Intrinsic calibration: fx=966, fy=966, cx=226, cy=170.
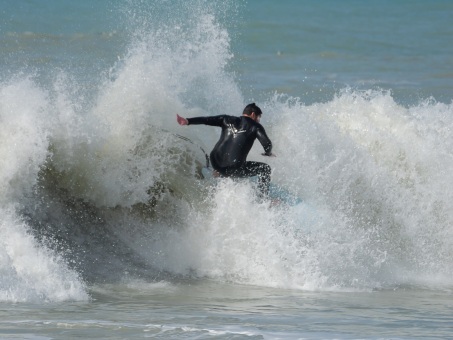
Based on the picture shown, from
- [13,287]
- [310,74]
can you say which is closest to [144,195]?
[13,287]

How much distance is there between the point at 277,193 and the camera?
10.7 meters

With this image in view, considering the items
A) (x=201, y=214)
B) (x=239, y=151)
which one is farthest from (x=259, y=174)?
(x=201, y=214)

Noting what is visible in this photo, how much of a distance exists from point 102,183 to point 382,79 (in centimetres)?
1318

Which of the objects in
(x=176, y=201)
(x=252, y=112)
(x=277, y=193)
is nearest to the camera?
(x=252, y=112)

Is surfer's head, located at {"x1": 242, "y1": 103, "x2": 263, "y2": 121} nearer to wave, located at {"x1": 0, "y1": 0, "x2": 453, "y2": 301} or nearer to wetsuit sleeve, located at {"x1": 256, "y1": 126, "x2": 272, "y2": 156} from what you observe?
wetsuit sleeve, located at {"x1": 256, "y1": 126, "x2": 272, "y2": 156}

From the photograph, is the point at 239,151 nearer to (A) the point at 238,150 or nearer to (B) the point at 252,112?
(A) the point at 238,150

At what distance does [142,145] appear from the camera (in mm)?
11125

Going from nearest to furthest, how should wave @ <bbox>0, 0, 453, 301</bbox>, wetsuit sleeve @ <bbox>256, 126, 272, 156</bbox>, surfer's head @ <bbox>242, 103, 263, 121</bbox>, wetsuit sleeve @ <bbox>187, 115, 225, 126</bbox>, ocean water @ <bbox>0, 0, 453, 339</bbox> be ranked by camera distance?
ocean water @ <bbox>0, 0, 453, 339</bbox>, wave @ <bbox>0, 0, 453, 301</bbox>, wetsuit sleeve @ <bbox>256, 126, 272, 156</bbox>, wetsuit sleeve @ <bbox>187, 115, 225, 126</bbox>, surfer's head @ <bbox>242, 103, 263, 121</bbox>

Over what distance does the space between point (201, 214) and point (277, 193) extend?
0.87m

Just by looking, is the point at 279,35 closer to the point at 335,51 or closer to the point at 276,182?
the point at 335,51

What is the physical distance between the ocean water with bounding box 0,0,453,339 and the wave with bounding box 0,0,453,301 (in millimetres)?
19

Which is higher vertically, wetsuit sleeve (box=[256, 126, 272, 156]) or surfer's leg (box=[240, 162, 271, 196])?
wetsuit sleeve (box=[256, 126, 272, 156])

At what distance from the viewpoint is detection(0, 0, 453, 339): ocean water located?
8133 millimetres

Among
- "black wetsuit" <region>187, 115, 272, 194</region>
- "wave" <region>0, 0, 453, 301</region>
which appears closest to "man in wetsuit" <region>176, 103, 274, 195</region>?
"black wetsuit" <region>187, 115, 272, 194</region>
